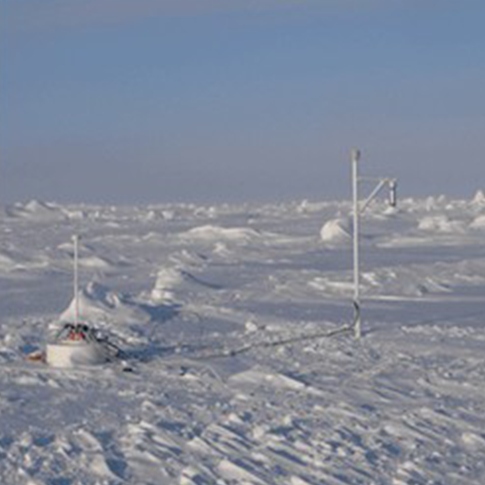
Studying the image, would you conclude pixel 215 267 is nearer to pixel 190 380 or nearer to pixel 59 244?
pixel 59 244

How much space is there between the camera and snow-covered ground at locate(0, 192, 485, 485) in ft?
24.6

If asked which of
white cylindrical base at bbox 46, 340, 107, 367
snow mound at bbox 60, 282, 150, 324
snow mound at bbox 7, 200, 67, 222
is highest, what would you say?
white cylindrical base at bbox 46, 340, 107, 367

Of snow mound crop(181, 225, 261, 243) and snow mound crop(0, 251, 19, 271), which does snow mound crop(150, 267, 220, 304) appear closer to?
snow mound crop(0, 251, 19, 271)

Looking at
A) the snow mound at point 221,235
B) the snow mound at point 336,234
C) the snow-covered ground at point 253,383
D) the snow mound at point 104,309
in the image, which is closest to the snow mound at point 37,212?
the snow mound at point 221,235

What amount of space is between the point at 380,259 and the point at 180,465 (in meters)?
20.1

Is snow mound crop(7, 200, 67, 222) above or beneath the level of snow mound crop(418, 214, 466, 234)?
beneath

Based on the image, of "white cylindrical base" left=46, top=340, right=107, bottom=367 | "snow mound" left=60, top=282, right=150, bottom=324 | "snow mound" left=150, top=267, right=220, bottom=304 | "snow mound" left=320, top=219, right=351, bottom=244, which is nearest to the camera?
"white cylindrical base" left=46, top=340, right=107, bottom=367

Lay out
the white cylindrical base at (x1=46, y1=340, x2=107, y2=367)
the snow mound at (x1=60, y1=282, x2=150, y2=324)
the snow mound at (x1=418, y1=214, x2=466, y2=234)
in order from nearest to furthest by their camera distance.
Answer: the white cylindrical base at (x1=46, y1=340, x2=107, y2=367) < the snow mound at (x1=60, y1=282, x2=150, y2=324) < the snow mound at (x1=418, y1=214, x2=466, y2=234)

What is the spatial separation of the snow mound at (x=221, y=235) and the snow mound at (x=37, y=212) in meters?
16.0

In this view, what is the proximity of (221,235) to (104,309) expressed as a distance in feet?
71.5

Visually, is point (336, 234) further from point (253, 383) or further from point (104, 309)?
point (253, 383)

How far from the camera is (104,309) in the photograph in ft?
47.9

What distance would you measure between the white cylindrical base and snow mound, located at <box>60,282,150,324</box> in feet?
9.55

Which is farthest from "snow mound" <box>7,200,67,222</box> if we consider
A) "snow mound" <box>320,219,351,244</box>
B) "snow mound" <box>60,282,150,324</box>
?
"snow mound" <box>60,282,150,324</box>
